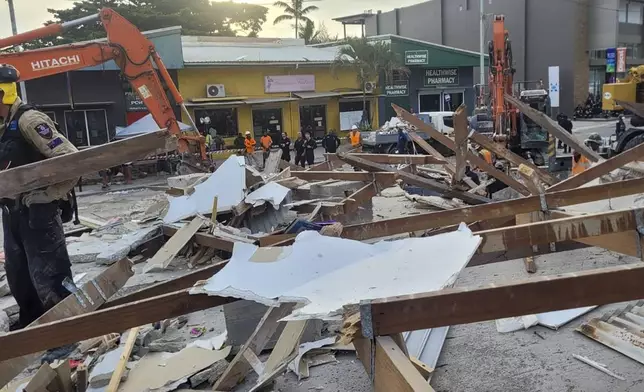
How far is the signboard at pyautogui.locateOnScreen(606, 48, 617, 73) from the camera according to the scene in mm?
32375

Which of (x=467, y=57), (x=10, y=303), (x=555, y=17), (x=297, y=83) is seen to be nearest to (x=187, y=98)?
(x=297, y=83)

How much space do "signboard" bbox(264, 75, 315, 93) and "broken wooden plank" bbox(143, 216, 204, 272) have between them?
18455 millimetres

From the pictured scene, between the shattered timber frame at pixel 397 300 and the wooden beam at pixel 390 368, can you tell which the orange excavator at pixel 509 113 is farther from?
the wooden beam at pixel 390 368

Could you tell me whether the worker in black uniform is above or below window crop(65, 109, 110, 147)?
below

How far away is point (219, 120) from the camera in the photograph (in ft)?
75.7

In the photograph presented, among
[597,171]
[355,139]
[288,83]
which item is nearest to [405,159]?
[597,171]

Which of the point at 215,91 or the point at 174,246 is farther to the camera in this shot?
the point at 215,91

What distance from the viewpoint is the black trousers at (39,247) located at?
3.92 metres

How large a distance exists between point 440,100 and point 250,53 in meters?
10.9

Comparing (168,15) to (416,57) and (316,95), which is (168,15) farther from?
(416,57)

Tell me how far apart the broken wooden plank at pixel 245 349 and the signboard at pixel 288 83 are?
21451 millimetres

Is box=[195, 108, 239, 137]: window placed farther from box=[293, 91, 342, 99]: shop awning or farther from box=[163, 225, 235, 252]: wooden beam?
box=[163, 225, 235, 252]: wooden beam

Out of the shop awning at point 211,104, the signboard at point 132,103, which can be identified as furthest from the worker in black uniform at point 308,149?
the signboard at point 132,103

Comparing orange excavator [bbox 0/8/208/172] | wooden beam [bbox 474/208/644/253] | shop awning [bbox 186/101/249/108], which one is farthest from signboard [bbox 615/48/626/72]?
wooden beam [bbox 474/208/644/253]
